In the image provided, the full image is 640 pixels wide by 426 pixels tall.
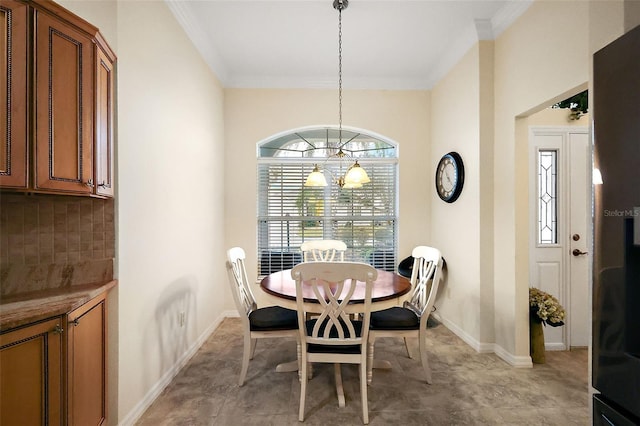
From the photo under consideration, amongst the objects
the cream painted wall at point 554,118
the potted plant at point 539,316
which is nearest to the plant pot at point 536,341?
the potted plant at point 539,316

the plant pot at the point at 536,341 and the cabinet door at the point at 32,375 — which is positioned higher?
the cabinet door at the point at 32,375

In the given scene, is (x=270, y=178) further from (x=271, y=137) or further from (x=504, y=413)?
(x=504, y=413)

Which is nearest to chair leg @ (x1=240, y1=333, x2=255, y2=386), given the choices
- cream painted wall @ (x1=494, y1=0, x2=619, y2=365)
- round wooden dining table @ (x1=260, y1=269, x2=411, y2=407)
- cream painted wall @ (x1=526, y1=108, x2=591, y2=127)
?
round wooden dining table @ (x1=260, y1=269, x2=411, y2=407)

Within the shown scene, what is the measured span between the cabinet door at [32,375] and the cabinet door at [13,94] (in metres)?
0.60

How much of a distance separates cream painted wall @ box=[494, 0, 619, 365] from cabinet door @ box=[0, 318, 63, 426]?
3079 mm

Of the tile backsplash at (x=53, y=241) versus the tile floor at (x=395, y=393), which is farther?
the tile floor at (x=395, y=393)

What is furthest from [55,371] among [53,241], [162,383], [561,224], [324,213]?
[561,224]

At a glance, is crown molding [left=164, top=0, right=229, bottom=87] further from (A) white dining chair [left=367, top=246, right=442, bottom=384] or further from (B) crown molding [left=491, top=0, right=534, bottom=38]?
(A) white dining chair [left=367, top=246, right=442, bottom=384]

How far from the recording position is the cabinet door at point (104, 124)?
149 cm

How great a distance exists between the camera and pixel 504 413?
6.34 ft

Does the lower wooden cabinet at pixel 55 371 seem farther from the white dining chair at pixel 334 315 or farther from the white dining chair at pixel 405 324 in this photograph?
the white dining chair at pixel 405 324

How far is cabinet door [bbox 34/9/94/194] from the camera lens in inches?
49.2

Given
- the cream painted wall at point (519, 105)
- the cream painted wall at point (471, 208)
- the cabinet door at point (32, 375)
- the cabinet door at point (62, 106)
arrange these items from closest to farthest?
the cabinet door at point (32, 375) → the cabinet door at point (62, 106) → the cream painted wall at point (519, 105) → the cream painted wall at point (471, 208)

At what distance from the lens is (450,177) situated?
3318 millimetres
